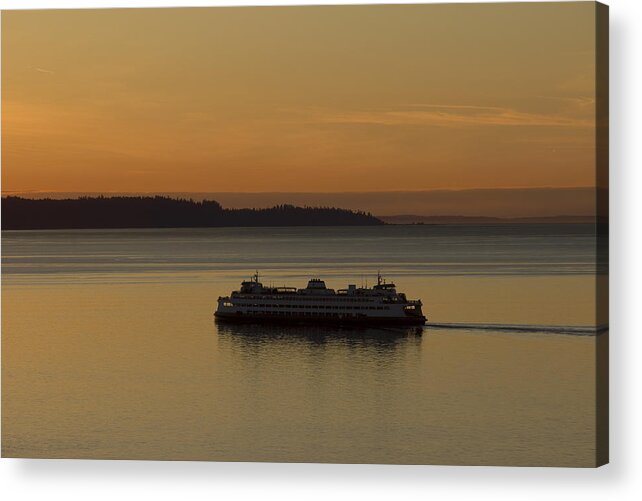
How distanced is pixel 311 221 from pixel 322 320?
3.19ft

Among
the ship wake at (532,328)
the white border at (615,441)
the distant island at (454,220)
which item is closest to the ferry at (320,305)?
the ship wake at (532,328)

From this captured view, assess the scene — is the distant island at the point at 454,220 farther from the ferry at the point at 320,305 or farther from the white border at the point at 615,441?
the white border at the point at 615,441

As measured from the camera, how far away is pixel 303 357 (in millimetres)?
9078

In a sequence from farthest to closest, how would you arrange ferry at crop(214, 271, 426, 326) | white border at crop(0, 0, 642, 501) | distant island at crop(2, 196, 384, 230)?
ferry at crop(214, 271, 426, 326) → distant island at crop(2, 196, 384, 230) → white border at crop(0, 0, 642, 501)

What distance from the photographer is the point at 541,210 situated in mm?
8664

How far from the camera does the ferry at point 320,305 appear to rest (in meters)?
9.04

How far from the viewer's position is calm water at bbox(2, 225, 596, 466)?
27.5ft

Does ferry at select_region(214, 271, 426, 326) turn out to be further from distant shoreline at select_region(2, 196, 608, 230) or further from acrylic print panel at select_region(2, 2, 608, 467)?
distant shoreline at select_region(2, 196, 608, 230)

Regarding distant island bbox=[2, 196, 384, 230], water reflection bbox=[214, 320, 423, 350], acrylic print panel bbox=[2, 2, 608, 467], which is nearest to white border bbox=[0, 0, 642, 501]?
acrylic print panel bbox=[2, 2, 608, 467]

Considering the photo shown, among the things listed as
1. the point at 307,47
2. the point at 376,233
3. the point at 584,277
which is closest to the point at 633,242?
the point at 584,277

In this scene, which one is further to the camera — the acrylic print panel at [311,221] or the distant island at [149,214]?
the distant island at [149,214]

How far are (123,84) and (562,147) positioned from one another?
267cm

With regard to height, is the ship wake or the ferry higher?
the ferry

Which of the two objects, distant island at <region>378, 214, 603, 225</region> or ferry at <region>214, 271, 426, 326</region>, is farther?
ferry at <region>214, 271, 426, 326</region>
